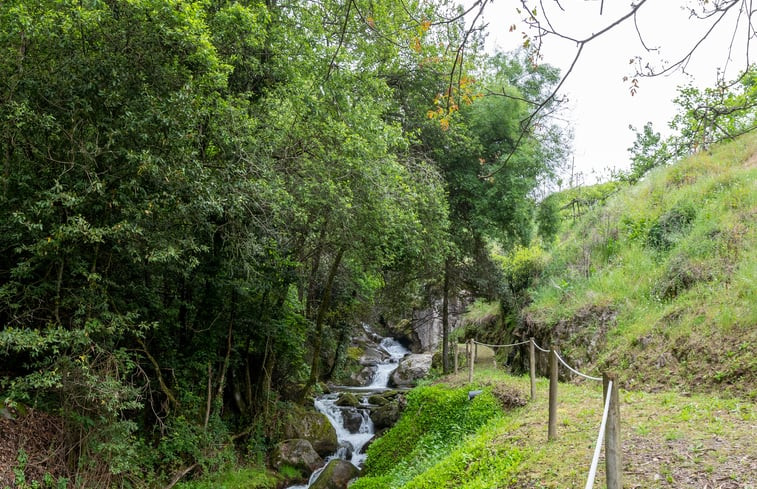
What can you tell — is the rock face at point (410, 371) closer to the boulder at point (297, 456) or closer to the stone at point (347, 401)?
the stone at point (347, 401)

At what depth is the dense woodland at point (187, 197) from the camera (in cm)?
632

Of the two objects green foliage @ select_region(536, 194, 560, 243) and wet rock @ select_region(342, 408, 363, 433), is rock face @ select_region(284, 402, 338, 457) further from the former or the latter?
green foliage @ select_region(536, 194, 560, 243)

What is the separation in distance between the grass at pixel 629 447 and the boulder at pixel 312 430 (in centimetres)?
444

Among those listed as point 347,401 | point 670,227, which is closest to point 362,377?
point 347,401

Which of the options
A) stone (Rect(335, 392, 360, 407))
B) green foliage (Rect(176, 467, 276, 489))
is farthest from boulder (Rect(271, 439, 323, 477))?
stone (Rect(335, 392, 360, 407))

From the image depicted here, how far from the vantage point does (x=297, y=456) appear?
11180 millimetres

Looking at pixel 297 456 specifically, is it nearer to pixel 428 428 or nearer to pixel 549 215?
pixel 428 428

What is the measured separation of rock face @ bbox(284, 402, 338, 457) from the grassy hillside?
6.22 meters

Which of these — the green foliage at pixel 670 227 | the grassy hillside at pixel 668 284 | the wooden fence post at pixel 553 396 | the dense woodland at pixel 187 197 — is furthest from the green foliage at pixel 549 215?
the wooden fence post at pixel 553 396

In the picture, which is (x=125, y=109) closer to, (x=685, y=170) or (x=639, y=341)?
(x=639, y=341)

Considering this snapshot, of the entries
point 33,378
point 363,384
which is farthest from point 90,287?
point 363,384

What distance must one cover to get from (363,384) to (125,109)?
1638 centimetres

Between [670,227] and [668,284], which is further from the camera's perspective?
[670,227]

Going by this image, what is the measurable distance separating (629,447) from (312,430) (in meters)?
9.01
